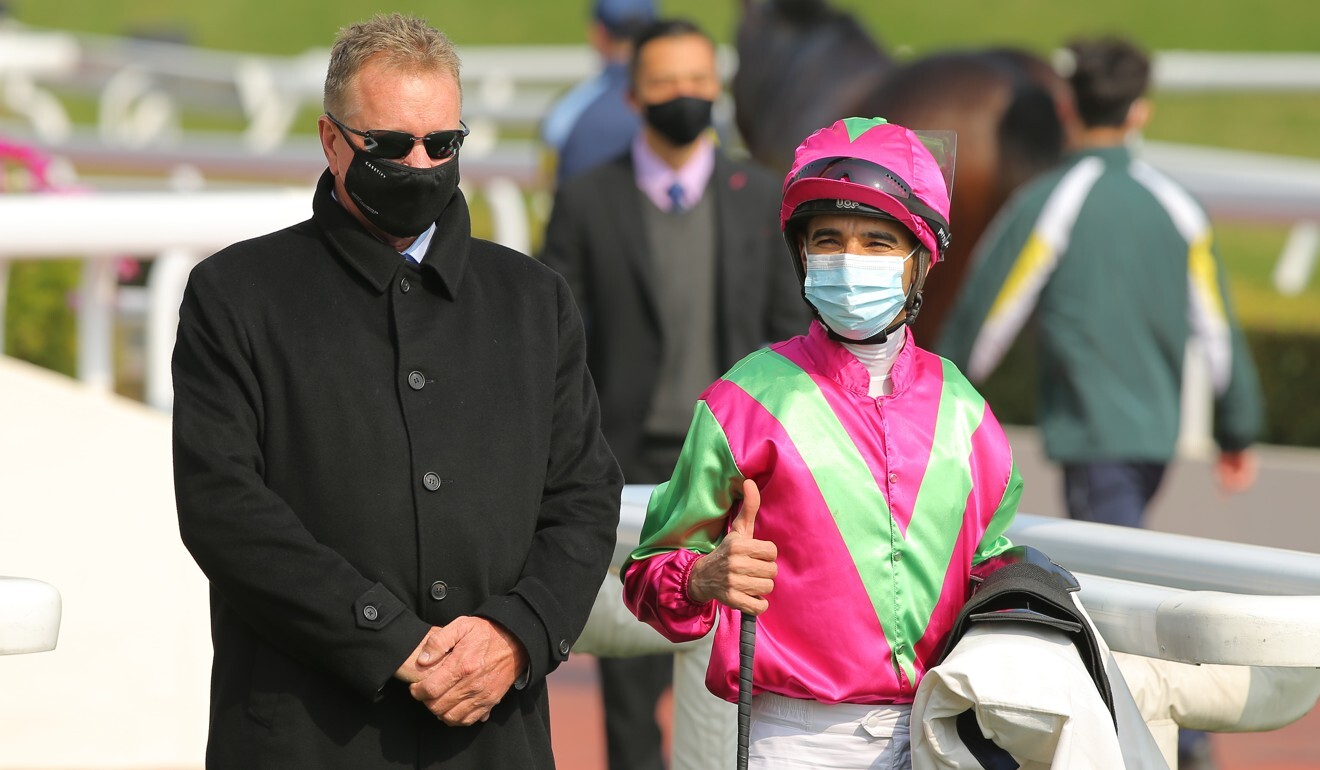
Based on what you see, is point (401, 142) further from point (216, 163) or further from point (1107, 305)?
point (216, 163)

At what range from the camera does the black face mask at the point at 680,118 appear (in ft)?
16.6

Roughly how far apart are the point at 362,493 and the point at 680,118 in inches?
105

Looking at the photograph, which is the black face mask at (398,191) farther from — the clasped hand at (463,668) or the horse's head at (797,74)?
the horse's head at (797,74)

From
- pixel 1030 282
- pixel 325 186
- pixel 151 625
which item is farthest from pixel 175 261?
pixel 325 186

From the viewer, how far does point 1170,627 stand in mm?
2402

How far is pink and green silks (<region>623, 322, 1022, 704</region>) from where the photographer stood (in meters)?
2.57

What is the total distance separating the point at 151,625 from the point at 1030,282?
253 centimetres

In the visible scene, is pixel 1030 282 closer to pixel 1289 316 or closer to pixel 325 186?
pixel 325 186

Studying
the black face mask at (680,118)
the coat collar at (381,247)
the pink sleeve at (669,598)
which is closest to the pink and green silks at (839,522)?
the pink sleeve at (669,598)

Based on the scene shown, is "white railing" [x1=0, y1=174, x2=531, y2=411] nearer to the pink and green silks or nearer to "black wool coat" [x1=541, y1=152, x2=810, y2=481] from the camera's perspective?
"black wool coat" [x1=541, y1=152, x2=810, y2=481]

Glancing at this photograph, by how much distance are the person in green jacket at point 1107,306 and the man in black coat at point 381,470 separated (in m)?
2.89

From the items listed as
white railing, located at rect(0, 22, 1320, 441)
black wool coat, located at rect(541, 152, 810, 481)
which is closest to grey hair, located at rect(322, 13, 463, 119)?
black wool coat, located at rect(541, 152, 810, 481)

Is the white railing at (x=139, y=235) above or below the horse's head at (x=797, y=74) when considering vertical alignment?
below

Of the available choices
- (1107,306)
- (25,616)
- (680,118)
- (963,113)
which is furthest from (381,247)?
(963,113)
